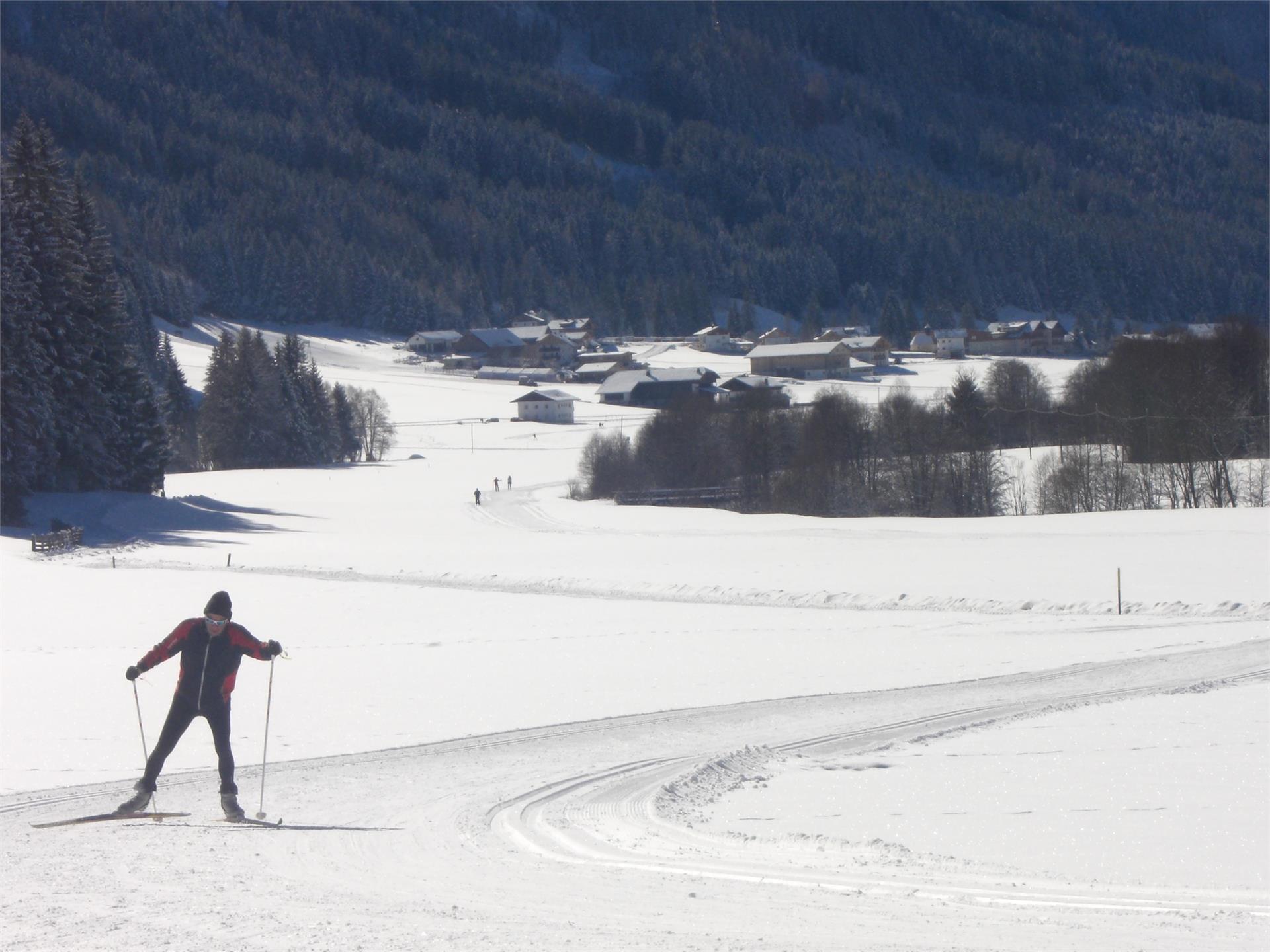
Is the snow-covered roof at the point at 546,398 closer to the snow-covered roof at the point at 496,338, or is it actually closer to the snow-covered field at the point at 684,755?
the snow-covered roof at the point at 496,338

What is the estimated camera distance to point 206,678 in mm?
9719

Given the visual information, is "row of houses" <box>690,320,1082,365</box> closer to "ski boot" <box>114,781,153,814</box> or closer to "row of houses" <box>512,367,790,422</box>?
"row of houses" <box>512,367,790,422</box>

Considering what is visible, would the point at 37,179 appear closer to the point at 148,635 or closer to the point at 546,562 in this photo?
the point at 546,562

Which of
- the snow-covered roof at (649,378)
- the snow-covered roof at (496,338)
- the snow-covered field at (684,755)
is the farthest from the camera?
the snow-covered roof at (496,338)

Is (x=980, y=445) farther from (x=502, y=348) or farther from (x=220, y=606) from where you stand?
(x=502, y=348)

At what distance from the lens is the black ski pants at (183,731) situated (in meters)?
9.67

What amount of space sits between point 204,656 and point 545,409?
9188 cm

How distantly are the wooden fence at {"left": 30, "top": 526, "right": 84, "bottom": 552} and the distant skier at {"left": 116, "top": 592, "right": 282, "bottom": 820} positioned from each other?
93.8 feet

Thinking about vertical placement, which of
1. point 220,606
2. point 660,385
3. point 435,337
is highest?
point 435,337

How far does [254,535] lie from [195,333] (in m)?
112

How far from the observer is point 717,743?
13000 millimetres

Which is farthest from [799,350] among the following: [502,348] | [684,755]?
[684,755]

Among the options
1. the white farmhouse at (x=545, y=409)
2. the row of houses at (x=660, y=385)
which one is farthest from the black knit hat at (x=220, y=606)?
the row of houses at (x=660, y=385)

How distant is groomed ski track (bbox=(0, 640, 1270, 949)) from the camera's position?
6.61 meters
